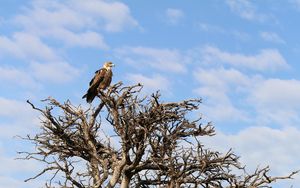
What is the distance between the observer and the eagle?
1638cm

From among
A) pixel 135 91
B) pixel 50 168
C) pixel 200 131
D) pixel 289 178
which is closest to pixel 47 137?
pixel 50 168

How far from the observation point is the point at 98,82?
651 inches

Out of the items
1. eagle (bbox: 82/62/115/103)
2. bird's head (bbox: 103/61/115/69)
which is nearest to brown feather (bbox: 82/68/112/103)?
eagle (bbox: 82/62/115/103)

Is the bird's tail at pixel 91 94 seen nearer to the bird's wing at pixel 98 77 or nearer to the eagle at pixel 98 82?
the eagle at pixel 98 82

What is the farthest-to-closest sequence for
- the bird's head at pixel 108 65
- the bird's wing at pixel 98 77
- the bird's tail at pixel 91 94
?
the bird's head at pixel 108 65 < the bird's wing at pixel 98 77 < the bird's tail at pixel 91 94

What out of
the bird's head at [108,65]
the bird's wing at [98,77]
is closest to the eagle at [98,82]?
the bird's wing at [98,77]

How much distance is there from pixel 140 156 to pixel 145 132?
907mm

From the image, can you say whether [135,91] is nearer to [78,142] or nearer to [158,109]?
[158,109]

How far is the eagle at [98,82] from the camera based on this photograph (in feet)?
53.7

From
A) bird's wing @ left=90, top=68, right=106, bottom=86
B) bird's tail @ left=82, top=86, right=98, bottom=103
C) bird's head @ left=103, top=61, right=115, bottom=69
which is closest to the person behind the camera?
bird's tail @ left=82, top=86, right=98, bottom=103

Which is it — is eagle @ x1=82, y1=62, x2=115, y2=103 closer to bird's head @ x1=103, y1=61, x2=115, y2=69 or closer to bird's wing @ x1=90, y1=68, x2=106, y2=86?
bird's wing @ x1=90, y1=68, x2=106, y2=86

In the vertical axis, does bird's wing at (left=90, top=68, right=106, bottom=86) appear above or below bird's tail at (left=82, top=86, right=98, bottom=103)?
above

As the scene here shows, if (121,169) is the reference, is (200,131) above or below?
above

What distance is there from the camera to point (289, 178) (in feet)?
48.1
